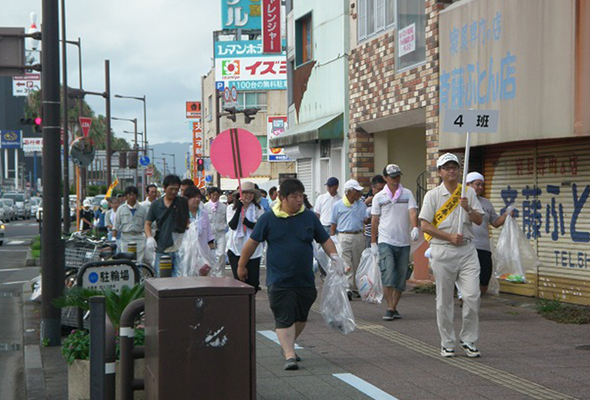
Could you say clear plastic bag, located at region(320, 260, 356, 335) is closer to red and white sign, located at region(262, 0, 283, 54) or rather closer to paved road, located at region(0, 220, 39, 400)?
paved road, located at region(0, 220, 39, 400)

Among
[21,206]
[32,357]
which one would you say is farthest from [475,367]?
[21,206]

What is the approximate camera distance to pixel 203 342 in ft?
18.0

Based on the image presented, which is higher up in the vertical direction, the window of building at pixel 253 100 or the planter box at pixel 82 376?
the window of building at pixel 253 100

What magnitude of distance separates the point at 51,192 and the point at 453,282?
450cm

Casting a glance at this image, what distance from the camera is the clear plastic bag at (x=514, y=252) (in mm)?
11391

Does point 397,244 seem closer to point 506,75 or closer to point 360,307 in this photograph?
point 360,307

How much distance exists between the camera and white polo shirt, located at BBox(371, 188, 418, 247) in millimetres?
12094

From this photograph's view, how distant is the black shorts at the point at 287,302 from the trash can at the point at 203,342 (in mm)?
2855

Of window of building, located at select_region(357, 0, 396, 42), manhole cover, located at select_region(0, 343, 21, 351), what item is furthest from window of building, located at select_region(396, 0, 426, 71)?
manhole cover, located at select_region(0, 343, 21, 351)

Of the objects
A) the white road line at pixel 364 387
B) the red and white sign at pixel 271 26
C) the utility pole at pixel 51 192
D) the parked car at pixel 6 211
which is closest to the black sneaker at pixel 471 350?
the white road line at pixel 364 387

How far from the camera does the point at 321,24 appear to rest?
2338 cm

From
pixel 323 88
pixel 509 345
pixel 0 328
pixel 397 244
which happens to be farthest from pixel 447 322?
pixel 323 88

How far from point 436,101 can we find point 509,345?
6.93 m

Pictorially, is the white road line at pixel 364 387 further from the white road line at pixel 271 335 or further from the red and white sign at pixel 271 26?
the red and white sign at pixel 271 26
